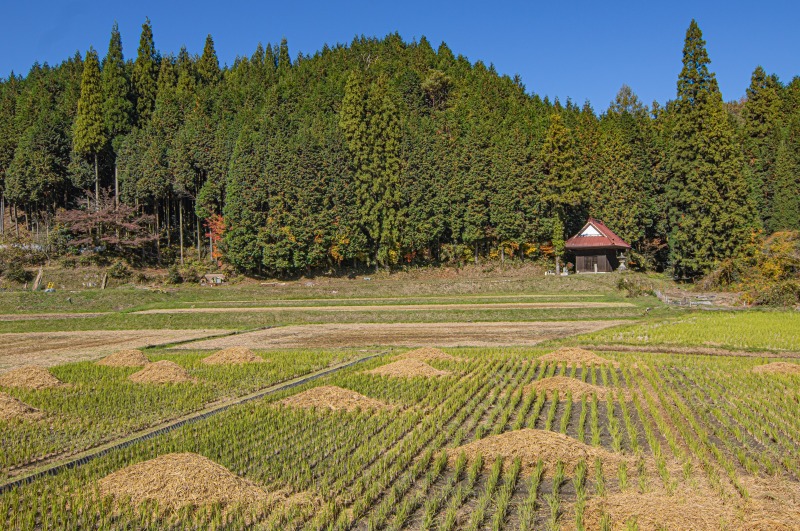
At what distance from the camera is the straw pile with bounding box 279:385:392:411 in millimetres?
11125

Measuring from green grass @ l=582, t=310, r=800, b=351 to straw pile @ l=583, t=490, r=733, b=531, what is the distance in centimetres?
1420

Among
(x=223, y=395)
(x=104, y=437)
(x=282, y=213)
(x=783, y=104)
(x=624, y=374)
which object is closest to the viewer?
(x=104, y=437)

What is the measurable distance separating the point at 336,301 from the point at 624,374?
25973 mm

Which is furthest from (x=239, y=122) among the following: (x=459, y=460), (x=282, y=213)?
(x=459, y=460)

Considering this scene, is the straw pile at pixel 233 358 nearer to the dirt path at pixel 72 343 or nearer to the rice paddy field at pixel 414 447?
the rice paddy field at pixel 414 447

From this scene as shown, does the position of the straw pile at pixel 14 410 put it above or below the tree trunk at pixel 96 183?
below

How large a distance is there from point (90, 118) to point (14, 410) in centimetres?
5137

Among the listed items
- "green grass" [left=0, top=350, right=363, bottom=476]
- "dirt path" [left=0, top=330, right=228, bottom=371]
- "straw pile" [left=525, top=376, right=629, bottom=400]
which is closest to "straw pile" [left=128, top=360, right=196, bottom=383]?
"green grass" [left=0, top=350, right=363, bottom=476]

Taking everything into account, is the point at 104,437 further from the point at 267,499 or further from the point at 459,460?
the point at 459,460

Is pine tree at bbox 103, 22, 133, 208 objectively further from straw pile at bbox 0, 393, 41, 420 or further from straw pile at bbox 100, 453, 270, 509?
straw pile at bbox 100, 453, 270, 509

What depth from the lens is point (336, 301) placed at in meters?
38.7

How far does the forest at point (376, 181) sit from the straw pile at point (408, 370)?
1320 inches

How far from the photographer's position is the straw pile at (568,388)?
12.0 metres

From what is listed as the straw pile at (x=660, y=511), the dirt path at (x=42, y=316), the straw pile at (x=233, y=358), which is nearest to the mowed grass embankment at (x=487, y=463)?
the straw pile at (x=660, y=511)
